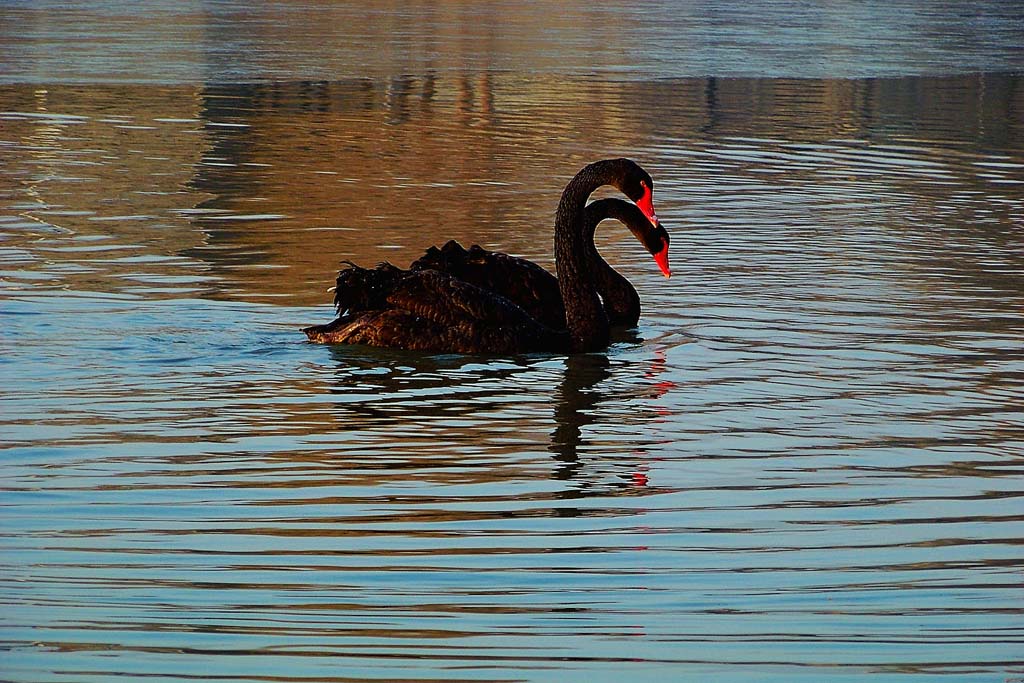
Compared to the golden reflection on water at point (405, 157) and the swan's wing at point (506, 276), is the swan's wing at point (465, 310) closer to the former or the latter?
the swan's wing at point (506, 276)

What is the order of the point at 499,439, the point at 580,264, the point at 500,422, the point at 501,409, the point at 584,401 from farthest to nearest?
the point at 580,264 < the point at 584,401 < the point at 501,409 < the point at 500,422 < the point at 499,439

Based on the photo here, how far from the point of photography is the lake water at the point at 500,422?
17.9 feet

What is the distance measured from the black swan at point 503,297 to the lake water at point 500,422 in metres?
0.21

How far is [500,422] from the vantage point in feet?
28.8

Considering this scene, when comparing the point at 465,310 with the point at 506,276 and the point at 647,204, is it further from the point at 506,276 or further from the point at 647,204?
the point at 647,204

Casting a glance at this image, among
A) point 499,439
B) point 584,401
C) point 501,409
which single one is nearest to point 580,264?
point 584,401

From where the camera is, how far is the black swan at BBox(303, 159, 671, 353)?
10523 millimetres

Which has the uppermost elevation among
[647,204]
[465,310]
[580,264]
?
[647,204]

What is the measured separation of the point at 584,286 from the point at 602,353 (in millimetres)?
408

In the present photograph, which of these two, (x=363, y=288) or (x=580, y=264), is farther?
A: (x=580, y=264)

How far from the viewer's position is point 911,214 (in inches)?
643

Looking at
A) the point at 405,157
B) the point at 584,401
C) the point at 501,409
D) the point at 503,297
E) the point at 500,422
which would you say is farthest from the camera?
the point at 405,157

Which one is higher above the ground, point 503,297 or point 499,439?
point 503,297

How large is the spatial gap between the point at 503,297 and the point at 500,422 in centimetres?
219
